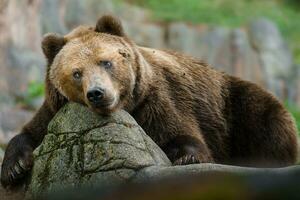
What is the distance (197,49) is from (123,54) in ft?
52.5

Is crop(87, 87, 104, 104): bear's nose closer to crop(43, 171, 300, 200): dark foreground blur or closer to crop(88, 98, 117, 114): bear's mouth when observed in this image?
crop(88, 98, 117, 114): bear's mouth

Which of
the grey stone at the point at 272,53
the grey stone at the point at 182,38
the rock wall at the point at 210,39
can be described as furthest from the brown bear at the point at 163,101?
the grey stone at the point at 182,38

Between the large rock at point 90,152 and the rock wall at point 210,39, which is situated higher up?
the large rock at point 90,152

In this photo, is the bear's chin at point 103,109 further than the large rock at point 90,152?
Yes

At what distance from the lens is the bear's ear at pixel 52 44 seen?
5.62 meters

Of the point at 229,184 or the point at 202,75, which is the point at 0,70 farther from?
the point at 229,184

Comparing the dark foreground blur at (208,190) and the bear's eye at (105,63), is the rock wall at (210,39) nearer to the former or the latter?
the bear's eye at (105,63)

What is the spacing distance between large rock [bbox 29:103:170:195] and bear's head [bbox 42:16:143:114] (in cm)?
20

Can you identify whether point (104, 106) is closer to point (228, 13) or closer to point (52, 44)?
point (52, 44)

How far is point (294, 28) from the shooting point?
25.0 metres

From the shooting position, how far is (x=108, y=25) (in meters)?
5.81

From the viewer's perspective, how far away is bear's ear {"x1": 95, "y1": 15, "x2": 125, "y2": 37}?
5.78 metres

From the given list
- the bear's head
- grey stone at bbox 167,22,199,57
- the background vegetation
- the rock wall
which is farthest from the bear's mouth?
the background vegetation

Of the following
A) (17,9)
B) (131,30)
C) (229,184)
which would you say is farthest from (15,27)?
(229,184)
